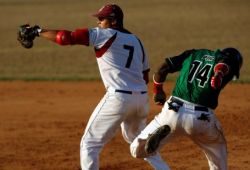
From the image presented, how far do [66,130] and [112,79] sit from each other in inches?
172

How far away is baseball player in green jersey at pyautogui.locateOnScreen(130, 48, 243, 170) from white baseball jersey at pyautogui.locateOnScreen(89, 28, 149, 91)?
2.61ft

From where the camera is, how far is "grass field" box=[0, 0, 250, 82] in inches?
789

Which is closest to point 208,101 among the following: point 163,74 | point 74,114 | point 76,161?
point 163,74

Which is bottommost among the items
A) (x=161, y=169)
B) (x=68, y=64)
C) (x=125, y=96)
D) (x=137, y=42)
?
(x=68, y=64)

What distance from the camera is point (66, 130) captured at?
13.0m

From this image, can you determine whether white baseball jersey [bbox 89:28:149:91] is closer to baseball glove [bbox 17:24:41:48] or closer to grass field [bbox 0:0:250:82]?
baseball glove [bbox 17:24:41:48]

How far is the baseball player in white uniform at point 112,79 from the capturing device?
870 centimetres

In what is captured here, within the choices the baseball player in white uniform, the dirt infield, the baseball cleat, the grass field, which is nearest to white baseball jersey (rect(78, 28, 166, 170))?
the baseball player in white uniform

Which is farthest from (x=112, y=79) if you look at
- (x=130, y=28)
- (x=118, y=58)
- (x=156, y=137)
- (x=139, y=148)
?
(x=130, y=28)

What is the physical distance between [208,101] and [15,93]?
29.4ft

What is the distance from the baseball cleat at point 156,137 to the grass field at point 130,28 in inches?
390

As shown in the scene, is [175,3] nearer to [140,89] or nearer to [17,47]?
[17,47]

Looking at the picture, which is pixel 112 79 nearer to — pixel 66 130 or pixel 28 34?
pixel 28 34

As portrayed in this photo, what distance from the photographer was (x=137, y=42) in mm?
8969
